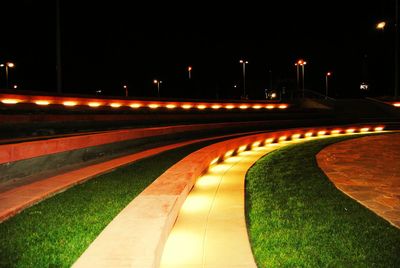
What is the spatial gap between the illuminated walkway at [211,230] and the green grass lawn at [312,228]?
0.20 metres

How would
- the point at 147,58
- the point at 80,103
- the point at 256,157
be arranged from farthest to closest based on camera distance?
the point at 147,58 < the point at 80,103 < the point at 256,157

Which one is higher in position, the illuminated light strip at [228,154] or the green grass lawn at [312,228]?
the illuminated light strip at [228,154]

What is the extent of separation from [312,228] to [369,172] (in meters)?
4.95

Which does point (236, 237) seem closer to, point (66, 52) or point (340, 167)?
point (340, 167)

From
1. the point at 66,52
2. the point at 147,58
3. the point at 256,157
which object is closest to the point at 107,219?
the point at 256,157

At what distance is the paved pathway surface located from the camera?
657 centimetres

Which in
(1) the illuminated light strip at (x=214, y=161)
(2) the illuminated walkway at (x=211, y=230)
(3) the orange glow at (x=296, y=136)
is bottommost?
(2) the illuminated walkway at (x=211, y=230)

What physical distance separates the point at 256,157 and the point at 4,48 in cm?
4024

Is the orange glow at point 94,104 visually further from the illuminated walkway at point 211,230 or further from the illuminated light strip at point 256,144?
the illuminated walkway at point 211,230

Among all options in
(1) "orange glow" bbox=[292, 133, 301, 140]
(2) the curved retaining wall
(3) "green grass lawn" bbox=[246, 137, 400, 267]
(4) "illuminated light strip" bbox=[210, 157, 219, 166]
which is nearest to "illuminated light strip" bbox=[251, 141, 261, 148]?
(1) "orange glow" bbox=[292, 133, 301, 140]

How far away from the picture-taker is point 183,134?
52.9 ft

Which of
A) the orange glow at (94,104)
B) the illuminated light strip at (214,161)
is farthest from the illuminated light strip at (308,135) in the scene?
the orange glow at (94,104)

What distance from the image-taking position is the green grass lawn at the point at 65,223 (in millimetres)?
4137

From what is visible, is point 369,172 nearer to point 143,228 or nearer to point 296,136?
point 143,228
